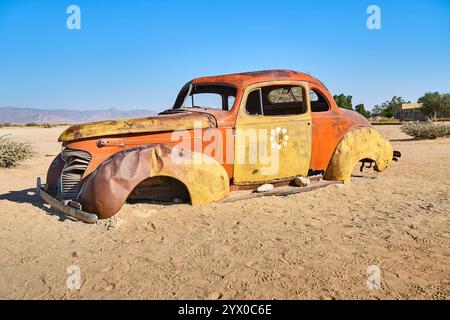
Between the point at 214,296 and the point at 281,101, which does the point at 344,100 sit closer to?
the point at 281,101

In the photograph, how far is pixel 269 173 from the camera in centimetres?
501

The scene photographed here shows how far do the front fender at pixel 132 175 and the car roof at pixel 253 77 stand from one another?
1.34 metres

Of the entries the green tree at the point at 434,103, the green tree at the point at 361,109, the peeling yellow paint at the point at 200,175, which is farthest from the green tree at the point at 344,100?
the peeling yellow paint at the point at 200,175

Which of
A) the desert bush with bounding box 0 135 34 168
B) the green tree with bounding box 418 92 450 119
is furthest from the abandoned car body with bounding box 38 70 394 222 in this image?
the green tree with bounding box 418 92 450 119

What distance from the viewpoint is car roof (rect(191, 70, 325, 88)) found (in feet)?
16.6

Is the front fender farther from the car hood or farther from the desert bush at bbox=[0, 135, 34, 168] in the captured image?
the desert bush at bbox=[0, 135, 34, 168]

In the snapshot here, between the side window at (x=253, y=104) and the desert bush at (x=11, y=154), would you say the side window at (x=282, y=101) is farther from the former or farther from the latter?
the desert bush at (x=11, y=154)

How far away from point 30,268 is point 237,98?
3.08 m

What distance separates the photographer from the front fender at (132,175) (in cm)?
387

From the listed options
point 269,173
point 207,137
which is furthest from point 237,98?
point 269,173

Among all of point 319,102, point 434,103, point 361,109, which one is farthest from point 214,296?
point 434,103

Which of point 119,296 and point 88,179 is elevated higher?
point 88,179

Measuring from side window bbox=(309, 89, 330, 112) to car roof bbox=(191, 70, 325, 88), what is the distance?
27 centimetres

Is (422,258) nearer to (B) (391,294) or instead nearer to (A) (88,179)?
(B) (391,294)
